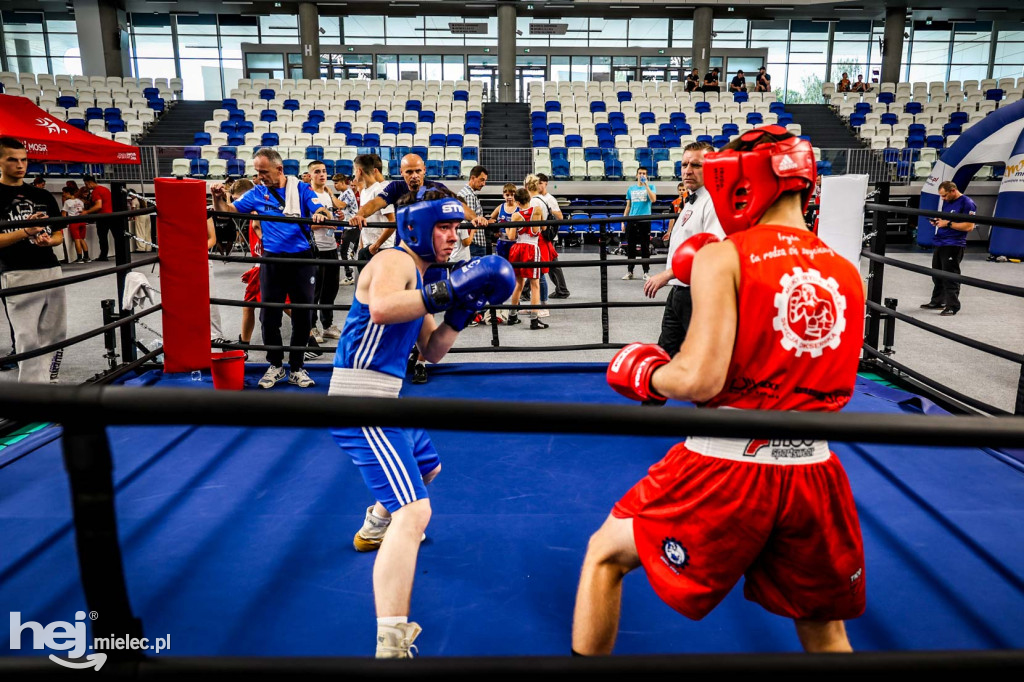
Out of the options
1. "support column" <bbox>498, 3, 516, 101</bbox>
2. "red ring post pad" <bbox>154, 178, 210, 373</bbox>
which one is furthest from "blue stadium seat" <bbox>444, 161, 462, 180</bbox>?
"red ring post pad" <bbox>154, 178, 210, 373</bbox>

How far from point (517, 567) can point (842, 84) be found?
20747mm

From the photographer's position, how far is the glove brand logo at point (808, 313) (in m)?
1.32

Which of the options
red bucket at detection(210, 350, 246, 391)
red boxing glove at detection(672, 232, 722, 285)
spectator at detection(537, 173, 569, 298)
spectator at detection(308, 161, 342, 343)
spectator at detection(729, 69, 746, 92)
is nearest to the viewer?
red boxing glove at detection(672, 232, 722, 285)

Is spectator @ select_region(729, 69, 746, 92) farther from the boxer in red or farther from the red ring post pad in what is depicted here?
the boxer in red

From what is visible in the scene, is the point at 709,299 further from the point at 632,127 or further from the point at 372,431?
the point at 632,127

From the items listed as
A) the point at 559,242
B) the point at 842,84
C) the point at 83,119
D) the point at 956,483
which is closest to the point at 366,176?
the point at 956,483

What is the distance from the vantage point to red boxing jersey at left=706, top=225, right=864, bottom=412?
1315 mm

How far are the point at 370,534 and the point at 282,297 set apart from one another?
2.66 m

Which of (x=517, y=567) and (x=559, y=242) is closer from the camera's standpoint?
(x=517, y=567)

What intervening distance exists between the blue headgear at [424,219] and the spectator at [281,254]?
2575mm

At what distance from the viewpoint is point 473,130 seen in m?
15.8

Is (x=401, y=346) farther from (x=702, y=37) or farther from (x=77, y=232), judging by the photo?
(x=702, y=37)

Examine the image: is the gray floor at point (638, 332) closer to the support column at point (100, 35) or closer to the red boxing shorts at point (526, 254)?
the red boxing shorts at point (526, 254)

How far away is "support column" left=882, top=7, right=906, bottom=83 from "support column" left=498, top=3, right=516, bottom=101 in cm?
1055
